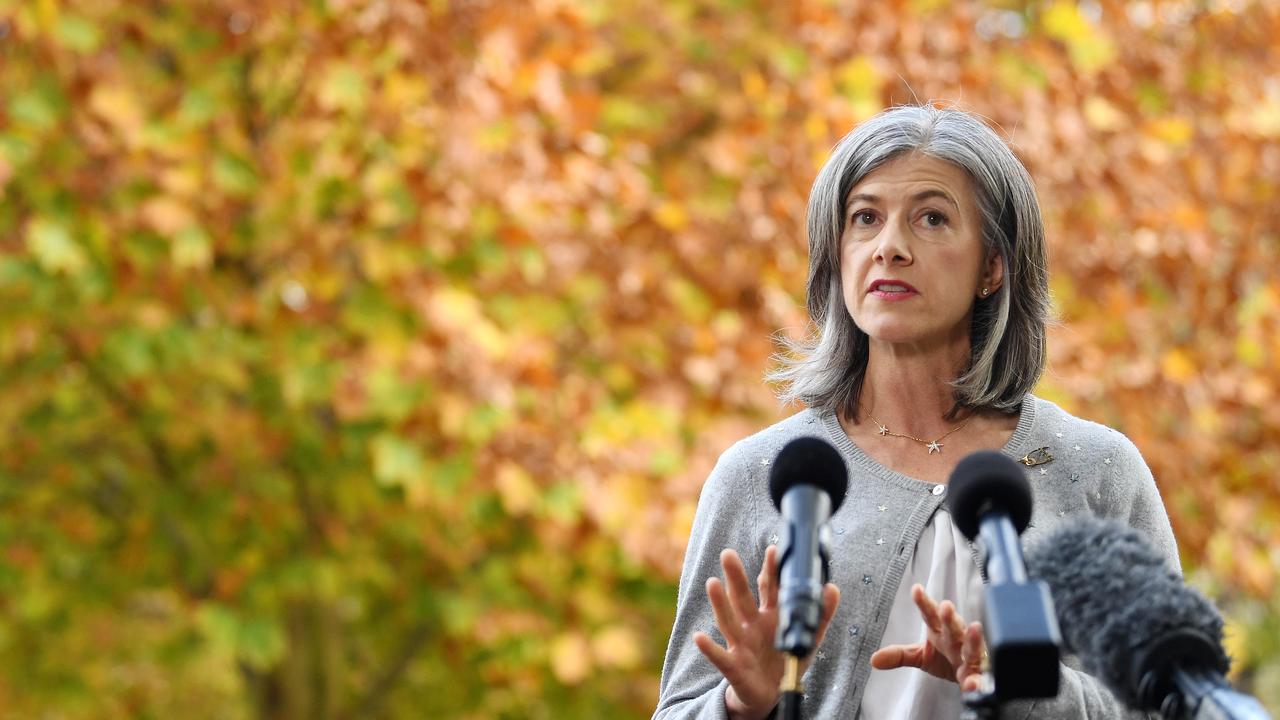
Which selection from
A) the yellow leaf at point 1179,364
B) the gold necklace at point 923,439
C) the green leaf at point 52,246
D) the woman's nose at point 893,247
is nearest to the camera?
the woman's nose at point 893,247

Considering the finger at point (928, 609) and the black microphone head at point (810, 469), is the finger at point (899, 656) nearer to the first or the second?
the finger at point (928, 609)

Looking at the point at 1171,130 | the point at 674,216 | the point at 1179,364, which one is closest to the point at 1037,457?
the point at 674,216

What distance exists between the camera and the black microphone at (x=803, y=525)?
2.07 meters

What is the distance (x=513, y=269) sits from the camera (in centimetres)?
740

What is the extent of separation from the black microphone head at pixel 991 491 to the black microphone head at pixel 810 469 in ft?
0.59

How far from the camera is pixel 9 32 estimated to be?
7168 millimetres

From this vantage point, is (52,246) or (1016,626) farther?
(52,246)

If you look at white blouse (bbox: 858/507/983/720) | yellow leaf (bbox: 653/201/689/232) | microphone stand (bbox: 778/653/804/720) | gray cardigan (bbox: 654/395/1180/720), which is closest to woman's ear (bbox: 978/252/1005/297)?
gray cardigan (bbox: 654/395/1180/720)

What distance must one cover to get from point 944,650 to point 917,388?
729 mm

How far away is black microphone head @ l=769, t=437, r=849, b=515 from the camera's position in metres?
2.24

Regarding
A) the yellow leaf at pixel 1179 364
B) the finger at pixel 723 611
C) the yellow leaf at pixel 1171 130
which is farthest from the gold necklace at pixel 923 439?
the yellow leaf at pixel 1171 130

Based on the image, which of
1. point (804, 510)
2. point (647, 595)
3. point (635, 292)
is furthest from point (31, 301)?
point (804, 510)

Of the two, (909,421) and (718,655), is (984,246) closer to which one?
(909,421)

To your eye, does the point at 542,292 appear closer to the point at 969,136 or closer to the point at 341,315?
the point at 341,315
